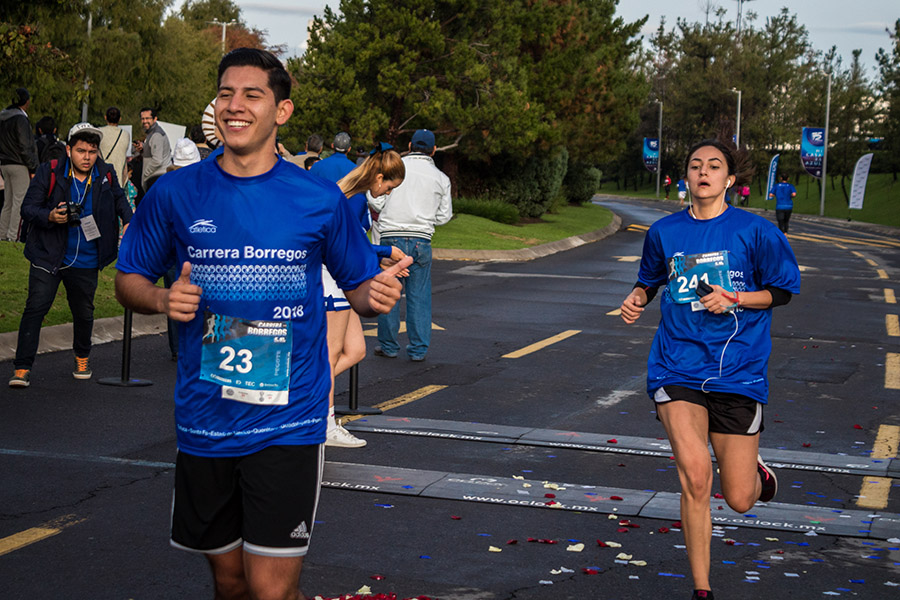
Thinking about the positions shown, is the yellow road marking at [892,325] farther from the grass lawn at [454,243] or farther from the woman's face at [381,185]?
the grass lawn at [454,243]

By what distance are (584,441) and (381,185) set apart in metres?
2.23

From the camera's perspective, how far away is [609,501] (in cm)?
644

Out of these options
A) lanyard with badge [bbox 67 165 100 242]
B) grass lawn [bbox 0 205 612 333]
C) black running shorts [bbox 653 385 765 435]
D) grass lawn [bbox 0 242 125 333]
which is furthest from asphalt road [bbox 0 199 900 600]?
grass lawn [bbox 0 205 612 333]

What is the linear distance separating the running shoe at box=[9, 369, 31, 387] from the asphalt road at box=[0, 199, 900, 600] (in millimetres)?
121

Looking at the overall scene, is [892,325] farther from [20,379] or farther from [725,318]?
[725,318]

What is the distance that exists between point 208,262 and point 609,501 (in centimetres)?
352

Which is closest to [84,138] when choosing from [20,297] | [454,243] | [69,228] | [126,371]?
[69,228]

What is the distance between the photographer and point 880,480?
7109mm

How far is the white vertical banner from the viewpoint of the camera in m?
49.2

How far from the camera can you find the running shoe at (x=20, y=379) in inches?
364

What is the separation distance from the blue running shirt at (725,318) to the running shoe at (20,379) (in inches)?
232

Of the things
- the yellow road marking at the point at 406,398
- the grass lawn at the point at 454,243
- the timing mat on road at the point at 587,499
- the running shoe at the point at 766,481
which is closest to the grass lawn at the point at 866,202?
the grass lawn at the point at 454,243

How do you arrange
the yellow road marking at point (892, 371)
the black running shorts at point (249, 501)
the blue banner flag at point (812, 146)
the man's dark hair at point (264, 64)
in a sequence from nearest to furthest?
the black running shorts at point (249, 501)
the man's dark hair at point (264, 64)
the yellow road marking at point (892, 371)
the blue banner flag at point (812, 146)

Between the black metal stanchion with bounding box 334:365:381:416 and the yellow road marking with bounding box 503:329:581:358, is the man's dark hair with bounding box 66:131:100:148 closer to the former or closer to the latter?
the black metal stanchion with bounding box 334:365:381:416
